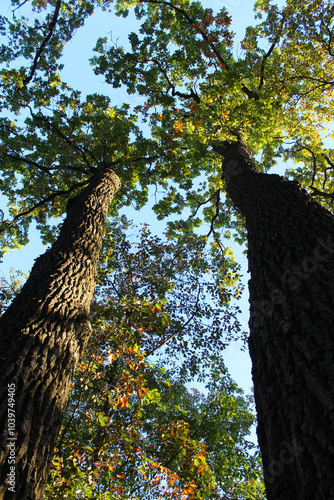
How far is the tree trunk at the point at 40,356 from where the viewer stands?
2172 millimetres

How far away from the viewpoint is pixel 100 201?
6.29m

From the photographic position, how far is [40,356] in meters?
2.80

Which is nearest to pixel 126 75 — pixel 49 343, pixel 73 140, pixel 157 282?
pixel 73 140

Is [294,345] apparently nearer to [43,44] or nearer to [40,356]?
[40,356]

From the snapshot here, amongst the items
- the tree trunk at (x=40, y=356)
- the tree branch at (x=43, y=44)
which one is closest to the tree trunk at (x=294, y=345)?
the tree trunk at (x=40, y=356)

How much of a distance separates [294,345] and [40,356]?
2.32 metres

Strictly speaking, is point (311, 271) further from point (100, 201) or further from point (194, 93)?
point (194, 93)

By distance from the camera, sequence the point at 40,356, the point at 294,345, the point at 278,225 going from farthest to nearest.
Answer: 1. the point at 278,225
2. the point at 40,356
3. the point at 294,345

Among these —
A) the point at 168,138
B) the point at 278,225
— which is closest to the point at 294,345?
the point at 278,225

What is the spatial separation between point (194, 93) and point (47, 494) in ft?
37.9

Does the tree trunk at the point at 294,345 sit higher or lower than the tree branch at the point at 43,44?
lower

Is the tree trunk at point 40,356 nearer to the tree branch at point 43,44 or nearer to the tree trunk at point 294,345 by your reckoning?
the tree trunk at point 294,345

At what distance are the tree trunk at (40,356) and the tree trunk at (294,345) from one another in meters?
1.76

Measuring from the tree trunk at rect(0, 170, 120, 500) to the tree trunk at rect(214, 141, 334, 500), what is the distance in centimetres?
176
